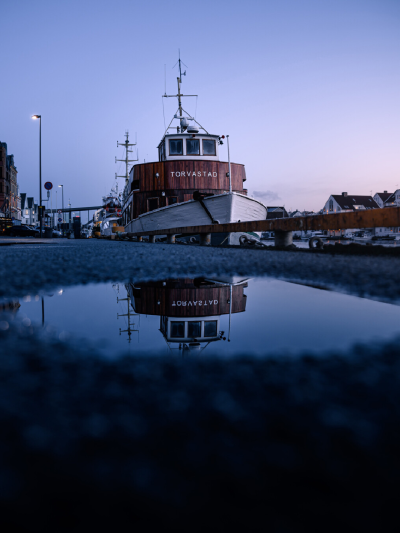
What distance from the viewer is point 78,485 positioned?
0.48 meters

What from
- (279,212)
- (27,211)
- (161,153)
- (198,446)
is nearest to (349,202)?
(279,212)

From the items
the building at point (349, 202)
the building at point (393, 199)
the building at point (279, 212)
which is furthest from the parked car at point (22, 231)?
the building at point (393, 199)

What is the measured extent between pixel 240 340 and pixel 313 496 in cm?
74

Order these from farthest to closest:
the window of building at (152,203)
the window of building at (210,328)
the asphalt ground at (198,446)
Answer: the window of building at (152,203)
the window of building at (210,328)
the asphalt ground at (198,446)

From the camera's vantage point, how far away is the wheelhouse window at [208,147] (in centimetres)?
1978

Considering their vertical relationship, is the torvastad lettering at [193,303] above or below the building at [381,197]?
below

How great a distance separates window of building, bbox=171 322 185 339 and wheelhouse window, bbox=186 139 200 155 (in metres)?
19.2

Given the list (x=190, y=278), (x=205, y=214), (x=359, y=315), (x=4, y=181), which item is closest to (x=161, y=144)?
(x=205, y=214)

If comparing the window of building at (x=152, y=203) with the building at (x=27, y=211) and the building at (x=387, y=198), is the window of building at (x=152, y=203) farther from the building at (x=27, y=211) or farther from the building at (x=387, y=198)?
the building at (x=27, y=211)

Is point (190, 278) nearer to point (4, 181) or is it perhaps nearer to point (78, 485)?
point (78, 485)

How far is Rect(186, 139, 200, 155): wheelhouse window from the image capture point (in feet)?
64.8

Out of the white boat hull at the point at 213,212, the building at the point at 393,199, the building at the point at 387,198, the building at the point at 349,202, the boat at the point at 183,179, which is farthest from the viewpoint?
the building at the point at 349,202

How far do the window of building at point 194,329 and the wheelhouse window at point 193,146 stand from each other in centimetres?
1918

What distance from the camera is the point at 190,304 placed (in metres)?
1.91
